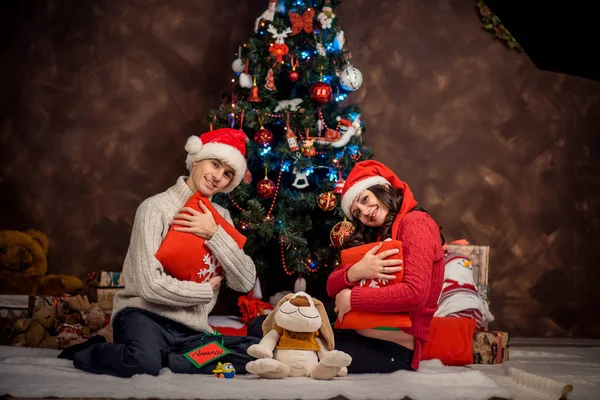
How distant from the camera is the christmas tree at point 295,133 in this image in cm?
416

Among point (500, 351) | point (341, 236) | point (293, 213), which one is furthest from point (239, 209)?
point (500, 351)

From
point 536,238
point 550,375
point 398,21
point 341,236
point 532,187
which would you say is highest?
point 398,21

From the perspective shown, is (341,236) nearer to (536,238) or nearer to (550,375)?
(550,375)

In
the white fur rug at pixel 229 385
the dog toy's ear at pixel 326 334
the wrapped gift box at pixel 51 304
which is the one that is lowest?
the white fur rug at pixel 229 385

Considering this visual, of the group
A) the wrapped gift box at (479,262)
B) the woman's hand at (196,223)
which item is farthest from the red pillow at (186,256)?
the wrapped gift box at (479,262)

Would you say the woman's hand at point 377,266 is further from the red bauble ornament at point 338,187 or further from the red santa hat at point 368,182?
the red bauble ornament at point 338,187

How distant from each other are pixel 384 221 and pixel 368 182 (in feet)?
0.67

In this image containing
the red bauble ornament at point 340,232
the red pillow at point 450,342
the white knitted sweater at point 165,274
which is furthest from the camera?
the red bauble ornament at point 340,232

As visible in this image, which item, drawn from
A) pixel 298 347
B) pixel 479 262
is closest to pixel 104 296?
pixel 298 347

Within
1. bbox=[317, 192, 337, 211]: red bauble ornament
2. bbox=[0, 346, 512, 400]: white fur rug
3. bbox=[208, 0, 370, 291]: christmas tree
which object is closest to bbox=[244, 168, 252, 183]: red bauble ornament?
bbox=[208, 0, 370, 291]: christmas tree

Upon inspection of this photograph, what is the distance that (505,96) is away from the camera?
5398mm

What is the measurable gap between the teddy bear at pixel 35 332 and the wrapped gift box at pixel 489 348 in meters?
2.46

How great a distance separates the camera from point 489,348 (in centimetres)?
356

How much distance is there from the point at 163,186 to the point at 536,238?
3128 millimetres
